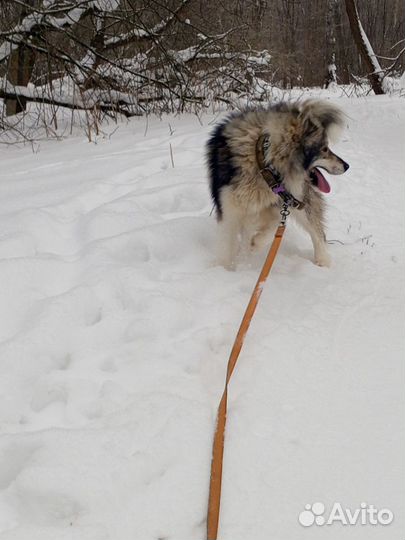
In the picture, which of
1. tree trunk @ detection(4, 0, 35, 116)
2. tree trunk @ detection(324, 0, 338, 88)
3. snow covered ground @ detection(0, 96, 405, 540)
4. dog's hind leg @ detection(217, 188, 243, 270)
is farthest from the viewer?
tree trunk @ detection(324, 0, 338, 88)

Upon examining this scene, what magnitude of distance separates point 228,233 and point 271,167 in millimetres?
522

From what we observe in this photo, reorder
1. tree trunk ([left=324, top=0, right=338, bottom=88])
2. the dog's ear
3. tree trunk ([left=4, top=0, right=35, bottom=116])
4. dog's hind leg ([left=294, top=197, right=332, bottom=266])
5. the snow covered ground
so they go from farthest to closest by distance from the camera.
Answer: tree trunk ([left=324, top=0, right=338, bottom=88]), tree trunk ([left=4, top=0, right=35, bottom=116]), dog's hind leg ([left=294, top=197, right=332, bottom=266]), the dog's ear, the snow covered ground

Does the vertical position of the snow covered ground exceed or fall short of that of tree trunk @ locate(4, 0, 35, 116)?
it falls short

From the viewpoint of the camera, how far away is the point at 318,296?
2846 mm

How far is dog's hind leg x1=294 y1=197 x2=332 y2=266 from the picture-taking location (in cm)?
315

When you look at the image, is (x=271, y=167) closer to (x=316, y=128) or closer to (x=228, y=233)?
(x=316, y=128)

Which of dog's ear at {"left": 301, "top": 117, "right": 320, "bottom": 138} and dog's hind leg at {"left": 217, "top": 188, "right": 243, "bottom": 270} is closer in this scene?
dog's ear at {"left": 301, "top": 117, "right": 320, "bottom": 138}

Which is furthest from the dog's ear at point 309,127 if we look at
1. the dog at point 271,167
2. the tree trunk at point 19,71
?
the tree trunk at point 19,71

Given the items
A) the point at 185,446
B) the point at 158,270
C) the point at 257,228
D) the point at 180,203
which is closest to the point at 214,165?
→ the point at 257,228

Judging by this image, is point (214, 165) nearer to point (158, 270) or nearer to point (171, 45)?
point (158, 270)

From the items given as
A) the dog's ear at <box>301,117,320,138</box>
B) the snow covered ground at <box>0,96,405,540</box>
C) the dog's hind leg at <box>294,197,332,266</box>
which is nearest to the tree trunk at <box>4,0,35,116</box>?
the snow covered ground at <box>0,96,405,540</box>

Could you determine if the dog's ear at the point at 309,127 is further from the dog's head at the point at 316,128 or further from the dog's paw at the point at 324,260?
the dog's paw at the point at 324,260

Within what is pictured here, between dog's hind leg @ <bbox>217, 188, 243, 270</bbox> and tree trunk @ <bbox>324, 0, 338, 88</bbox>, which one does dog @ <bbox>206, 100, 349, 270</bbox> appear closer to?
dog's hind leg @ <bbox>217, 188, 243, 270</bbox>

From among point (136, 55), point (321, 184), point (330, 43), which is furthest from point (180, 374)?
point (330, 43)
